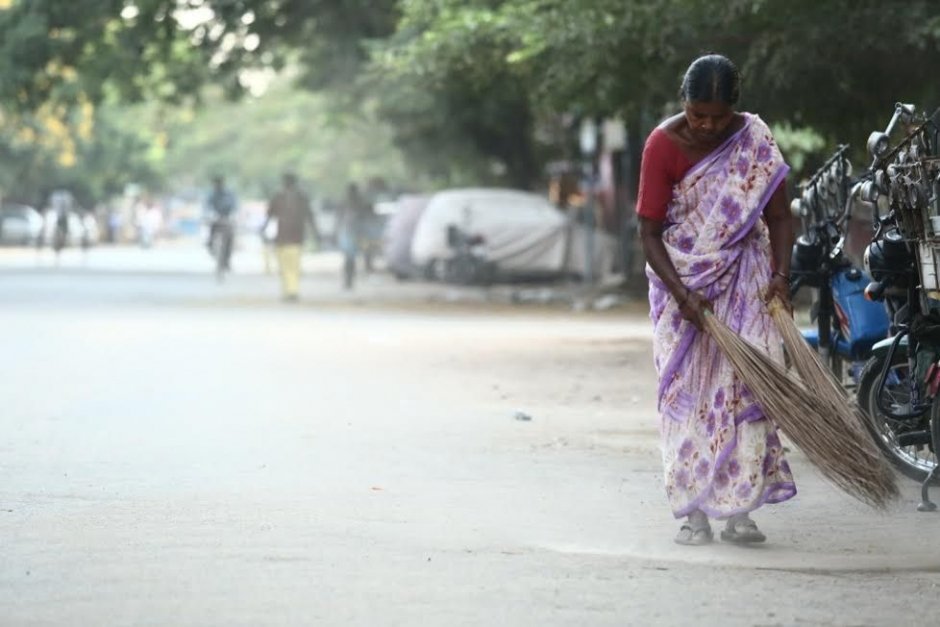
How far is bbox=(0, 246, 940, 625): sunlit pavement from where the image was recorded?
611 centimetres

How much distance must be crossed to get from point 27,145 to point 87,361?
51.8 meters

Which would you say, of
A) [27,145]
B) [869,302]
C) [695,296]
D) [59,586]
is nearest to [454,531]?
[695,296]

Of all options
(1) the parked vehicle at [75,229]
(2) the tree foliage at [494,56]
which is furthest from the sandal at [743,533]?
(1) the parked vehicle at [75,229]

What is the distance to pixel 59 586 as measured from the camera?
20.7 feet

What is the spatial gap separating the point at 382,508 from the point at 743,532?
1571 millimetres

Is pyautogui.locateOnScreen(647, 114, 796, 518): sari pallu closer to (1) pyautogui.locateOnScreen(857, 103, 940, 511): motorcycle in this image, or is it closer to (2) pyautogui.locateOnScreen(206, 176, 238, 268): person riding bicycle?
(1) pyautogui.locateOnScreen(857, 103, 940, 511): motorcycle

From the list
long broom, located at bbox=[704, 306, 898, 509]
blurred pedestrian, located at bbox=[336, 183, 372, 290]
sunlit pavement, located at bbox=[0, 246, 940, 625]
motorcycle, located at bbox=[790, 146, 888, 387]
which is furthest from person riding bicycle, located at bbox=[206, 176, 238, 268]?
long broom, located at bbox=[704, 306, 898, 509]

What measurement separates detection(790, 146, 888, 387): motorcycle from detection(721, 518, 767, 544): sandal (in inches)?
110

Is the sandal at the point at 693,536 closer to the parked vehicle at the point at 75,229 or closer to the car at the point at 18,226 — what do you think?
the parked vehicle at the point at 75,229

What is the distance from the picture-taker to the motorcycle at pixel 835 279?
32.9 ft

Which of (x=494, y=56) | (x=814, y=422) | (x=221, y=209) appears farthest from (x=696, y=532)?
(x=221, y=209)

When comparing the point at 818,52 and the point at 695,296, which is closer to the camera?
the point at 695,296

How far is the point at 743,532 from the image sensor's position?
736 centimetres

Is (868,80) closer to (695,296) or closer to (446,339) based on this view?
(446,339)
